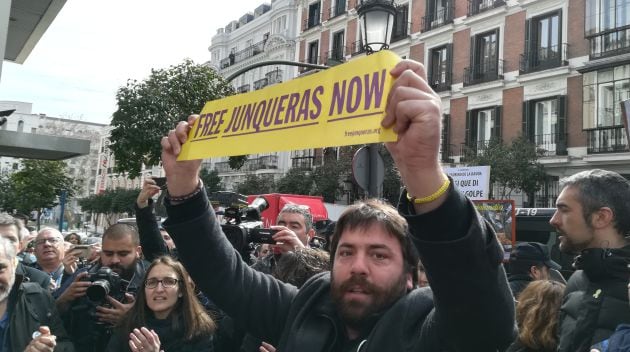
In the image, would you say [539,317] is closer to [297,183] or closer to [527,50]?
→ [527,50]

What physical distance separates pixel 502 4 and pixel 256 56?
69.2ft

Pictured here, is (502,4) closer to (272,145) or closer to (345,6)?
(345,6)

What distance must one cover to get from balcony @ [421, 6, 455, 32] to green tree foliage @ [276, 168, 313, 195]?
30.7ft

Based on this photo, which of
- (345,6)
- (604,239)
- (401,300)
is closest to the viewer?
(401,300)

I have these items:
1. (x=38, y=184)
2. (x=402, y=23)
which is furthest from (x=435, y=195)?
(x=402, y=23)

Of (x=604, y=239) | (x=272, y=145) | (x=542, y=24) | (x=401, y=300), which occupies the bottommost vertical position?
(x=401, y=300)

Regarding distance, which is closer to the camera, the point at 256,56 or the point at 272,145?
the point at 272,145

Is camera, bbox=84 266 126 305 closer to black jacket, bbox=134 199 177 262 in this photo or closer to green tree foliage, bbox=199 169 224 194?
black jacket, bbox=134 199 177 262

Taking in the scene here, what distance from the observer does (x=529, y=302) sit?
3299 mm

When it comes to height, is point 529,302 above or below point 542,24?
below

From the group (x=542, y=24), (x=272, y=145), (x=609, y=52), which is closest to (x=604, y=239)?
(x=272, y=145)

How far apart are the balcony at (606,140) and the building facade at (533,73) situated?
0.10ft

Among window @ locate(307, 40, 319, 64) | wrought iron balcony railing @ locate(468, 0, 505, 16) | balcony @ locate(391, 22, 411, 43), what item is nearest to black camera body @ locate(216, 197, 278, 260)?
wrought iron balcony railing @ locate(468, 0, 505, 16)

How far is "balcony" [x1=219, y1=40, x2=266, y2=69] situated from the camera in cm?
4078
